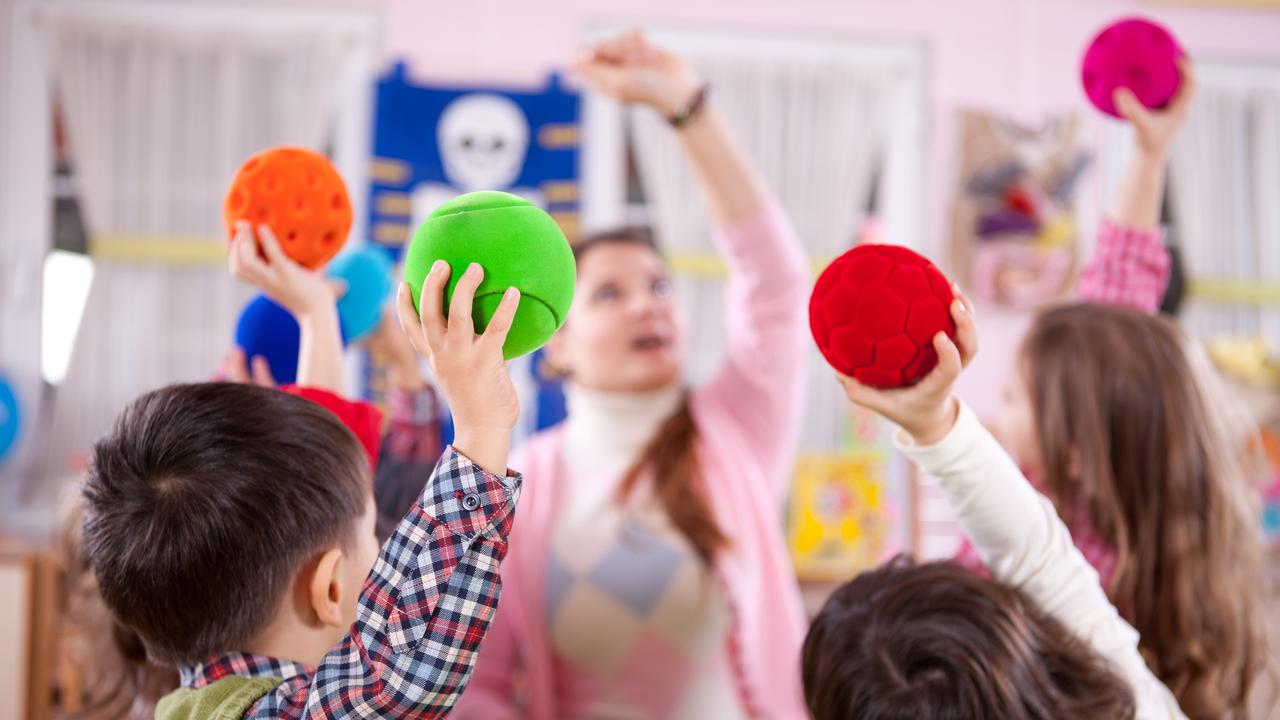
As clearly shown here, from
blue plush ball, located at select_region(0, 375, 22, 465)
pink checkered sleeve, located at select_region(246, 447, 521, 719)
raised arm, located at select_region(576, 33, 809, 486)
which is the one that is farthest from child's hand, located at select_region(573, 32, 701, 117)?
blue plush ball, located at select_region(0, 375, 22, 465)

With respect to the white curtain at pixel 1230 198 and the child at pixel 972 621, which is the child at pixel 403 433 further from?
the white curtain at pixel 1230 198

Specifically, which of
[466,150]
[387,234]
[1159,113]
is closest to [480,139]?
[466,150]

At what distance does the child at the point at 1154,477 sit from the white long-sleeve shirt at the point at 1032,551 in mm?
181

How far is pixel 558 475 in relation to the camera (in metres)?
1.48

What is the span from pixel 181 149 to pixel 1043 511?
330cm

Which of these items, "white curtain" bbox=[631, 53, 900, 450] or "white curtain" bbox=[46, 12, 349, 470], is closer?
"white curtain" bbox=[46, 12, 349, 470]

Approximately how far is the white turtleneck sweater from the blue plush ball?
2.59 m

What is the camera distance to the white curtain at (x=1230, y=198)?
389cm

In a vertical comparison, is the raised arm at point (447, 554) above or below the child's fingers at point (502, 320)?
below

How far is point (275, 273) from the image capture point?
35.0 inches

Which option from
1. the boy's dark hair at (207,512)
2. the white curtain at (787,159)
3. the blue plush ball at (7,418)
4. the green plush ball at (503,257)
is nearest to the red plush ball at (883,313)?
the green plush ball at (503,257)

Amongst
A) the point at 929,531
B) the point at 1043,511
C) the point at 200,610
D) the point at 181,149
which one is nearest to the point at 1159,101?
the point at 1043,511

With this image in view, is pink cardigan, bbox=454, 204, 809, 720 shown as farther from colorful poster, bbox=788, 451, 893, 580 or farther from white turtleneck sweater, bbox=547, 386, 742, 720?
colorful poster, bbox=788, 451, 893, 580

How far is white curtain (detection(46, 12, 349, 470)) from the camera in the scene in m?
3.44
